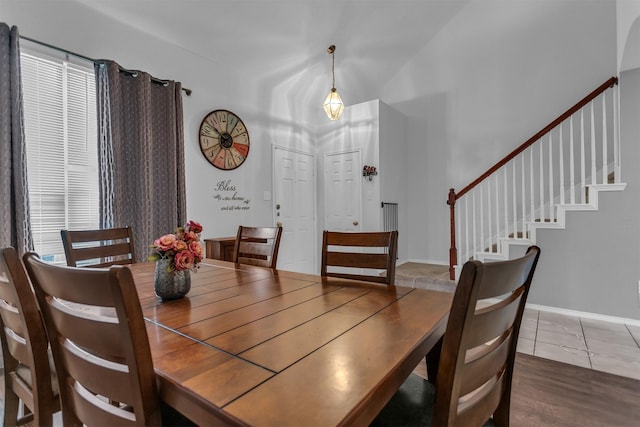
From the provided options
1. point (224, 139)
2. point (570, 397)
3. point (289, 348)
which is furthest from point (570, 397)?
point (224, 139)

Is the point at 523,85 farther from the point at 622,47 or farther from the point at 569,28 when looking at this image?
the point at 622,47

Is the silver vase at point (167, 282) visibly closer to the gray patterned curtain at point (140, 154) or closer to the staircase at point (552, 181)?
the gray patterned curtain at point (140, 154)

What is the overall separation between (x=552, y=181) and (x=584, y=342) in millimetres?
1701

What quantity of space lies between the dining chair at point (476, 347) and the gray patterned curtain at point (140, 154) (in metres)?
2.73

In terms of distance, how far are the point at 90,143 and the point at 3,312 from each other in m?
2.02

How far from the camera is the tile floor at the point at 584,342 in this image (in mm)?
2266

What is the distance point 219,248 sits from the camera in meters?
3.27

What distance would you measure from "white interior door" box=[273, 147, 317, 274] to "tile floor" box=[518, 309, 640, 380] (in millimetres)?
2894

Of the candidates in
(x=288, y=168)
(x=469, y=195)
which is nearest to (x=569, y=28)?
(x=469, y=195)

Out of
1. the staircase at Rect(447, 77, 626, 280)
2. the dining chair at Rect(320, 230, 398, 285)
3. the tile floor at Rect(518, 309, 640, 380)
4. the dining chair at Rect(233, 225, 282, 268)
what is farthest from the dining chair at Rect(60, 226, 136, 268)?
the staircase at Rect(447, 77, 626, 280)

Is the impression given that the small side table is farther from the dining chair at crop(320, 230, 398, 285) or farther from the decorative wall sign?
the dining chair at crop(320, 230, 398, 285)

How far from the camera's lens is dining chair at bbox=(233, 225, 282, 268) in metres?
2.03

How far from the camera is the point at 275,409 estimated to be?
1.91 feet

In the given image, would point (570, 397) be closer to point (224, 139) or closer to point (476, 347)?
point (476, 347)
